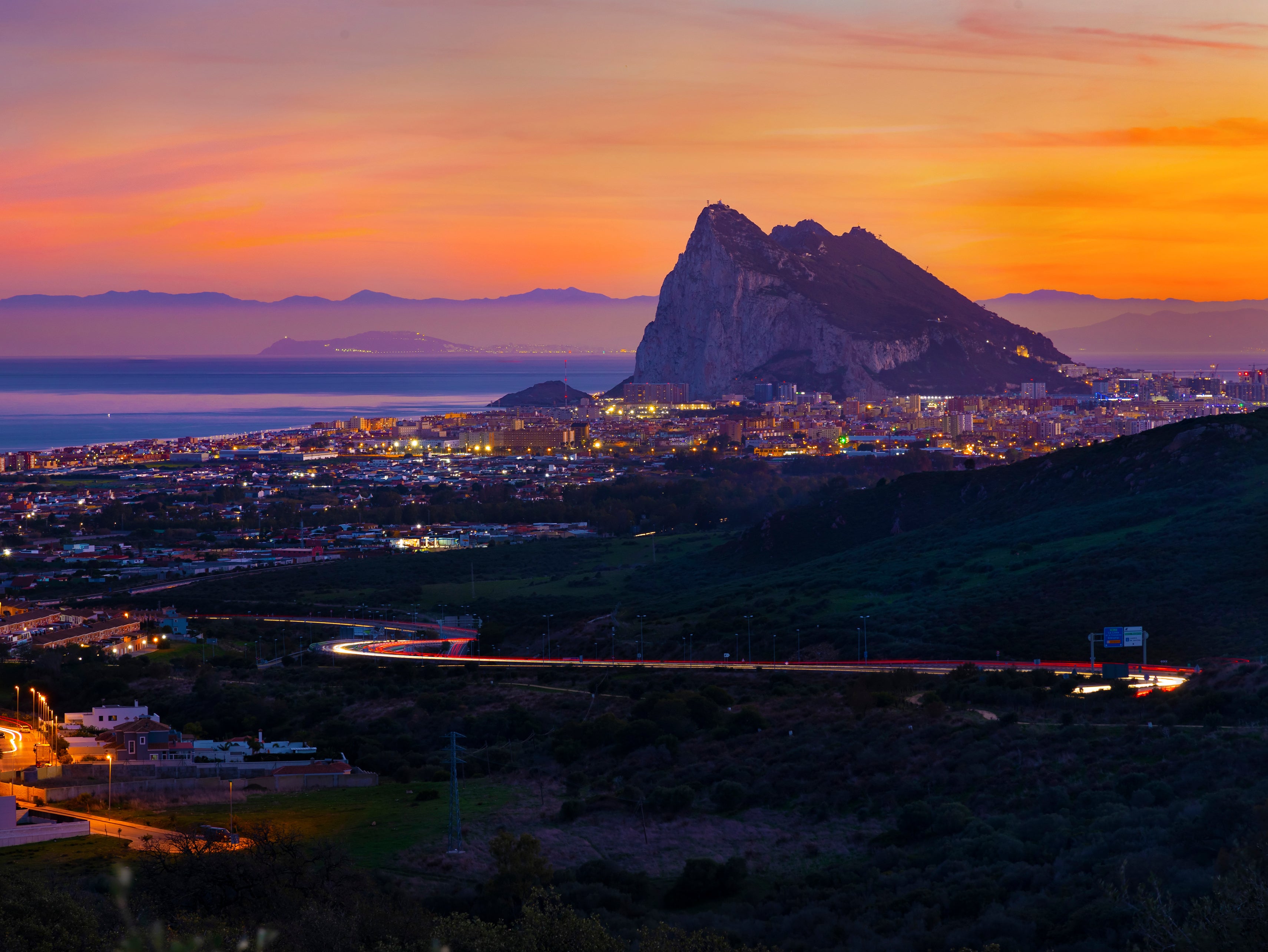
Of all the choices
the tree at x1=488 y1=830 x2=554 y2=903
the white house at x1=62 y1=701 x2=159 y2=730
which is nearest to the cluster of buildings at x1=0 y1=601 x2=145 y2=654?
the white house at x1=62 y1=701 x2=159 y2=730

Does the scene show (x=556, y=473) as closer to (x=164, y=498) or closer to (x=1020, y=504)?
(x=164, y=498)

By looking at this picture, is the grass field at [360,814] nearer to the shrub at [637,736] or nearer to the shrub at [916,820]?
the shrub at [637,736]

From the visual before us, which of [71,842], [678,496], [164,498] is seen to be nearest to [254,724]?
[71,842]

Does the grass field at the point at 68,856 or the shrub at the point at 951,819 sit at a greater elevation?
the shrub at the point at 951,819

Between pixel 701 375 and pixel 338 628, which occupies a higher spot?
pixel 701 375

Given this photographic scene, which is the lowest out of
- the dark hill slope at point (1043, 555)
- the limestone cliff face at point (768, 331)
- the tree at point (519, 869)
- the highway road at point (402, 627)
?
the highway road at point (402, 627)

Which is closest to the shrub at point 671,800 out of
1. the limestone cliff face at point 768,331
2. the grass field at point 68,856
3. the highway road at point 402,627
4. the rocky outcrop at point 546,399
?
the grass field at point 68,856

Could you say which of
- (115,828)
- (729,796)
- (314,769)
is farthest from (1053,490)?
(115,828)

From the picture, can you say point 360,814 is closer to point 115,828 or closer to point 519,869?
point 115,828
